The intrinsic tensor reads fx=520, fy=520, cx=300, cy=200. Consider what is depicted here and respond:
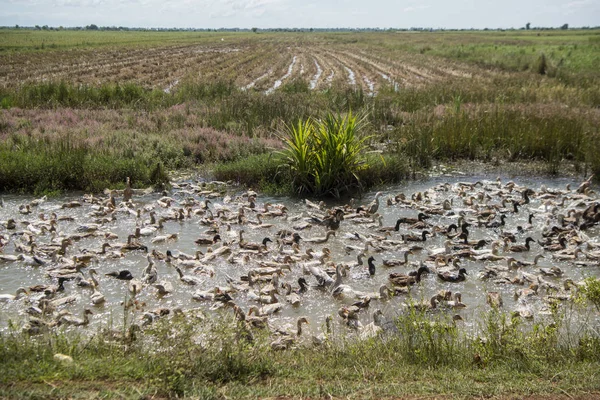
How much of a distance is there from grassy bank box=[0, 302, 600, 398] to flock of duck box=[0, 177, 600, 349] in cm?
50

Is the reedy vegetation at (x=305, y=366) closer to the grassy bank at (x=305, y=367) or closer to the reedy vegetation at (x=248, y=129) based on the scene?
the grassy bank at (x=305, y=367)

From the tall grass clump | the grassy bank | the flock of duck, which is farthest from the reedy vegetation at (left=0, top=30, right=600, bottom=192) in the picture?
the grassy bank

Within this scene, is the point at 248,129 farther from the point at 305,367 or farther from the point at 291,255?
the point at 305,367

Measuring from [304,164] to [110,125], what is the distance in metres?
6.90

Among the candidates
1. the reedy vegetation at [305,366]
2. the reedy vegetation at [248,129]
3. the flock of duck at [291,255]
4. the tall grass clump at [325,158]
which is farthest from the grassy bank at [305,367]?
the reedy vegetation at [248,129]

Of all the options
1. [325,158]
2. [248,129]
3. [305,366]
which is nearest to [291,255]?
[305,366]

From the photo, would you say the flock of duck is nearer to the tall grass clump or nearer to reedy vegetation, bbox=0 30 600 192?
the tall grass clump

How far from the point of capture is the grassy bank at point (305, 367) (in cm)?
423

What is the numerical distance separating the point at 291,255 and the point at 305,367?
3.27 metres

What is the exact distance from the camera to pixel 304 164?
1099 cm

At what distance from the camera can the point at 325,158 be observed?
10.8 m

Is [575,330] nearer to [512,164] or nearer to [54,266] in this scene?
[54,266]

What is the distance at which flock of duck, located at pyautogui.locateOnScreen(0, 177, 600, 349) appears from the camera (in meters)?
6.46

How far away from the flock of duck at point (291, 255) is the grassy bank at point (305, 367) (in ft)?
1.64
